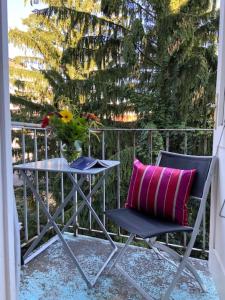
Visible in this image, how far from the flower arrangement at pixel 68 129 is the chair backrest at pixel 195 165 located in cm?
61

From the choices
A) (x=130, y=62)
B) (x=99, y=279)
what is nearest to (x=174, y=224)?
(x=99, y=279)

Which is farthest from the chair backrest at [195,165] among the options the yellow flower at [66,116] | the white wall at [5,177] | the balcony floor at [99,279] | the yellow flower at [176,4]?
the yellow flower at [176,4]

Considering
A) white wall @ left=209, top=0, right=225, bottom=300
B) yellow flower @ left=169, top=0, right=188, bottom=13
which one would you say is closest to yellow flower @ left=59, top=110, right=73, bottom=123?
white wall @ left=209, top=0, right=225, bottom=300

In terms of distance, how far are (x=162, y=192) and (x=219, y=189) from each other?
33 cm

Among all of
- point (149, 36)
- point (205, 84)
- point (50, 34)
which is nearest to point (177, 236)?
point (205, 84)

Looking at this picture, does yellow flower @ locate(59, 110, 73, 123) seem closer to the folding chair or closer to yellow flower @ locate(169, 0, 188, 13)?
the folding chair

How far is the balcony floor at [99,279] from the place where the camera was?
5.32 feet

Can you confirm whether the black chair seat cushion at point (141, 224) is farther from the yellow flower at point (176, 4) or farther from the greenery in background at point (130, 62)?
the yellow flower at point (176, 4)

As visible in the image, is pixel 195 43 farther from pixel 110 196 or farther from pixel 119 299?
pixel 119 299

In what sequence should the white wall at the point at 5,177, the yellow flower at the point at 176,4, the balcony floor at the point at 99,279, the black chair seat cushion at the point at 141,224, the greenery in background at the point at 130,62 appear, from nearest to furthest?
the white wall at the point at 5,177 < the black chair seat cushion at the point at 141,224 < the balcony floor at the point at 99,279 < the greenery in background at the point at 130,62 < the yellow flower at the point at 176,4

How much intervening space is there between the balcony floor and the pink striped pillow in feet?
1.35

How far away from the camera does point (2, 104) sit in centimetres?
69

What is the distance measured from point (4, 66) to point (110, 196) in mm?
5577

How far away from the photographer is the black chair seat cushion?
1474 millimetres
